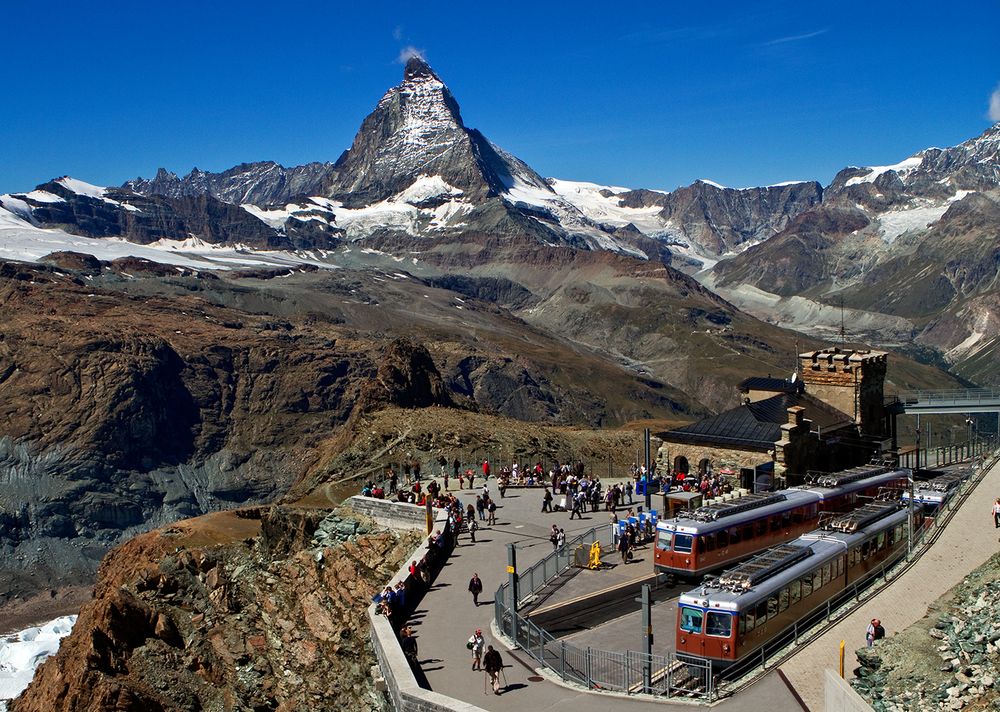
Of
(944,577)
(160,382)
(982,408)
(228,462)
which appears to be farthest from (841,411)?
(160,382)

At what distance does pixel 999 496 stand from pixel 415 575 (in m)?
21.8

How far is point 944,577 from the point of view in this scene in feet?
103

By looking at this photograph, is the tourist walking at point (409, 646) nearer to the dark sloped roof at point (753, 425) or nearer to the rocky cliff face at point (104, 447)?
the dark sloped roof at point (753, 425)

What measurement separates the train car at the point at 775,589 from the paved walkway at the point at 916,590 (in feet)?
3.24

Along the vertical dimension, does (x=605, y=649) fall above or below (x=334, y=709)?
above

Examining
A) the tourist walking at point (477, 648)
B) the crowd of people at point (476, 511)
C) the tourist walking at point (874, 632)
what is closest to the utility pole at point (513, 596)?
the crowd of people at point (476, 511)

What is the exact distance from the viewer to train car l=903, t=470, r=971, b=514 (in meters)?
39.3

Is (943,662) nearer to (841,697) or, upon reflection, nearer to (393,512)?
(841,697)

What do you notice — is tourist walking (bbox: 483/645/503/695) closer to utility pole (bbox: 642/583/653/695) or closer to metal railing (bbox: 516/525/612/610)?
utility pole (bbox: 642/583/653/695)

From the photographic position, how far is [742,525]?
33.1 meters

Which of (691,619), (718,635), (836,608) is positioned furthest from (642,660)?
(836,608)

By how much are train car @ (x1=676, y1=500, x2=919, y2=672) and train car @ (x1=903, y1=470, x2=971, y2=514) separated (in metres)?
6.66

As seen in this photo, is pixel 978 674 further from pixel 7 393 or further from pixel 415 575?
pixel 7 393

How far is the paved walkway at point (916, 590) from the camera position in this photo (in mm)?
24703
